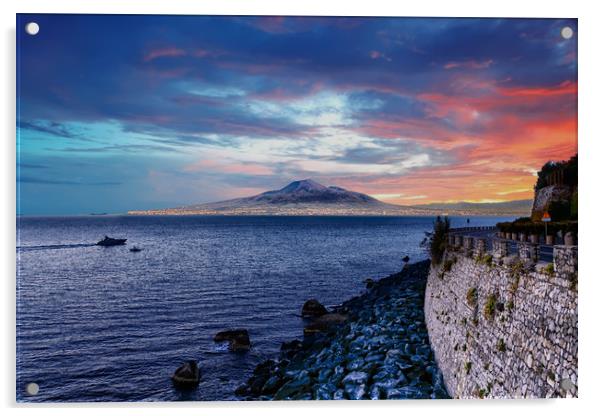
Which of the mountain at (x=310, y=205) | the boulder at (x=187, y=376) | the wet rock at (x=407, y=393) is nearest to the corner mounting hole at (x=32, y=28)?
the mountain at (x=310, y=205)

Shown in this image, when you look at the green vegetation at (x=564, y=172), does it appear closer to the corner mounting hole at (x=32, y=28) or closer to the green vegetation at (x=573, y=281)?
the green vegetation at (x=573, y=281)

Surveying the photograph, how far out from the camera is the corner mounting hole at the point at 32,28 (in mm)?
8930

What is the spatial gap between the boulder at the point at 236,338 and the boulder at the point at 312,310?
3.31 meters

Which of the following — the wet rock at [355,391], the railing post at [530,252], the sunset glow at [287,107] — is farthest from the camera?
the wet rock at [355,391]

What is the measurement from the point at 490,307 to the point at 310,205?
5.86 m

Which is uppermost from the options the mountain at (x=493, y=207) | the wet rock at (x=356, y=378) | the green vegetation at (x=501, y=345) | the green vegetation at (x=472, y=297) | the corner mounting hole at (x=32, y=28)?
the corner mounting hole at (x=32, y=28)

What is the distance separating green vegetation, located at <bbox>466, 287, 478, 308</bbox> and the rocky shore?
2.09 metres

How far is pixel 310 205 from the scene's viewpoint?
43.0 ft

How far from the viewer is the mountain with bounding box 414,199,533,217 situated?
467 inches

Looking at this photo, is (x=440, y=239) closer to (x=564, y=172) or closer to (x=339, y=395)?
(x=564, y=172)

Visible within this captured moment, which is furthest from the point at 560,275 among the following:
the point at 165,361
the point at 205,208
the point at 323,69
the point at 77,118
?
the point at 165,361

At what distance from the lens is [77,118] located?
34.3 ft

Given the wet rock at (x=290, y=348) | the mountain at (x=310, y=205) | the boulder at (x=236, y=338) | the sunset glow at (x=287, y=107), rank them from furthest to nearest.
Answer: the boulder at (x=236, y=338) < the wet rock at (x=290, y=348) < the mountain at (x=310, y=205) < the sunset glow at (x=287, y=107)

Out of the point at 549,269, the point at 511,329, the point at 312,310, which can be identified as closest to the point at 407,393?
the point at 511,329
